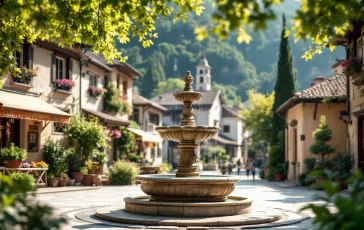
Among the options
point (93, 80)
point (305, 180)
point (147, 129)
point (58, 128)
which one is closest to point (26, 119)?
point (58, 128)

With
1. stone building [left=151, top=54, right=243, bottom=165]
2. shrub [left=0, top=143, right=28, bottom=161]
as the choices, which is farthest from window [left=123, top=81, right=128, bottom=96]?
stone building [left=151, top=54, right=243, bottom=165]

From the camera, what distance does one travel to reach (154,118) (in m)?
48.8

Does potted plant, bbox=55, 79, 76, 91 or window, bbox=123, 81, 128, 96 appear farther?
window, bbox=123, 81, 128, 96

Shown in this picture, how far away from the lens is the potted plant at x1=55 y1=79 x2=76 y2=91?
25.0 meters

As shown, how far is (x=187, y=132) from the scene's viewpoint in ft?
42.6

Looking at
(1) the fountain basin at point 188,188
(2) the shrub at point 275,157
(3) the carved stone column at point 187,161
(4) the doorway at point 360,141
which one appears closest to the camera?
(1) the fountain basin at point 188,188

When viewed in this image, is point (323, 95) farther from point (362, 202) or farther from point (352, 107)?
point (362, 202)

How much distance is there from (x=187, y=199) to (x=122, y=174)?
14.3 metres

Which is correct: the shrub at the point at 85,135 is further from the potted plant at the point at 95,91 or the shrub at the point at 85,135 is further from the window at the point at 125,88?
the window at the point at 125,88

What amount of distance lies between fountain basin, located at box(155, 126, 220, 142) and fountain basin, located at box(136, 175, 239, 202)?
1.31 meters

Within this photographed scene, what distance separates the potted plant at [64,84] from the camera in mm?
25047

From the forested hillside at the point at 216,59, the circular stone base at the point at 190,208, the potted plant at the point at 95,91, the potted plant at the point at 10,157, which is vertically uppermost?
the forested hillside at the point at 216,59

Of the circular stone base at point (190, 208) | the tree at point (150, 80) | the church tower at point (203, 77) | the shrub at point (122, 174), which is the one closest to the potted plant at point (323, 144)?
the shrub at point (122, 174)

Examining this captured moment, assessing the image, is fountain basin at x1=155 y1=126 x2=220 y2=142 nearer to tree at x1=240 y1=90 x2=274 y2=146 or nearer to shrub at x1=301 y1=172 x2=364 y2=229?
shrub at x1=301 y1=172 x2=364 y2=229
